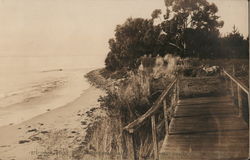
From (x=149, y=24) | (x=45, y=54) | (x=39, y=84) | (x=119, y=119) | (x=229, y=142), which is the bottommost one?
(x=229, y=142)

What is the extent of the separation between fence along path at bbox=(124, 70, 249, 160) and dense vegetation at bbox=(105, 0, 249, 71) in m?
0.37

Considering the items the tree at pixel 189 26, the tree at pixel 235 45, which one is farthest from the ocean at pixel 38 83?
the tree at pixel 235 45

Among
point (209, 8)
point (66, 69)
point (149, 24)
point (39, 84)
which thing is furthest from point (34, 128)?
point (209, 8)

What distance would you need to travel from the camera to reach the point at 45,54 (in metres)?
3.18

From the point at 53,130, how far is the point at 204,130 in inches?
65.1

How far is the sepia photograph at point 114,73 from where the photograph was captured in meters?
3.06

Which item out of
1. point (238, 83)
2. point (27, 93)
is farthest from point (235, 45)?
point (27, 93)

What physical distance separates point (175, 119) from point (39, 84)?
1891 mm

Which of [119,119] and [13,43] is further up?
[13,43]

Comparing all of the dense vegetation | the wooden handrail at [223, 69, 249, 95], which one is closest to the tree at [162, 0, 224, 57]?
the dense vegetation

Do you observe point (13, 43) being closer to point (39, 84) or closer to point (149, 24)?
point (39, 84)

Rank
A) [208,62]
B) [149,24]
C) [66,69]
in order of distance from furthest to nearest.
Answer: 1. [208,62]
2. [149,24]
3. [66,69]

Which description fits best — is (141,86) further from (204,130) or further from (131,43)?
(204,130)

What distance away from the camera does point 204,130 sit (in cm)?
388
